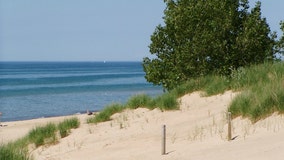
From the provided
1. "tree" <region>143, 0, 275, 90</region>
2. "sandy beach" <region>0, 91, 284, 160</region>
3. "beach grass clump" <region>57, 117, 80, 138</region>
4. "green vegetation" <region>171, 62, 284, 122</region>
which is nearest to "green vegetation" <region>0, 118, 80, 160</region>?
"beach grass clump" <region>57, 117, 80, 138</region>

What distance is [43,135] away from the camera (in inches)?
610

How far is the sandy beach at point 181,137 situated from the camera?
32.0ft

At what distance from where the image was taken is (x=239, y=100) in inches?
486

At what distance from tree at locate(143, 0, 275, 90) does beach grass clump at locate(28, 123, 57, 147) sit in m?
6.16

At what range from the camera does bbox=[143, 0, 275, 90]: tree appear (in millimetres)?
18875

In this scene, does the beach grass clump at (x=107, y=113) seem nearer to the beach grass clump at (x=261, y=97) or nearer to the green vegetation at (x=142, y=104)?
the green vegetation at (x=142, y=104)

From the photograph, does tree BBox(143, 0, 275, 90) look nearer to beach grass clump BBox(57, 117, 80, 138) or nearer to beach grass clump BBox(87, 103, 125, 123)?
beach grass clump BBox(87, 103, 125, 123)

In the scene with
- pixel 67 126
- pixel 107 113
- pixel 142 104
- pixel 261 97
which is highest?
pixel 261 97

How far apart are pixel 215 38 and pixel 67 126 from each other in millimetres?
6637

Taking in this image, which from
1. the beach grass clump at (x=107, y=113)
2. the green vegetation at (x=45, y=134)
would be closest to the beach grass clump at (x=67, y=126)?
the green vegetation at (x=45, y=134)

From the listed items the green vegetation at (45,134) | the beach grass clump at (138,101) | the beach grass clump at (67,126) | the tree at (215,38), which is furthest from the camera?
the tree at (215,38)

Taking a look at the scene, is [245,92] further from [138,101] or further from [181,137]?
[138,101]

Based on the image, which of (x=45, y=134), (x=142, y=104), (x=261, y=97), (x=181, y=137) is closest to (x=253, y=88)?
(x=261, y=97)

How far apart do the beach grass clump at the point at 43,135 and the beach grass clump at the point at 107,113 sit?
1468mm
